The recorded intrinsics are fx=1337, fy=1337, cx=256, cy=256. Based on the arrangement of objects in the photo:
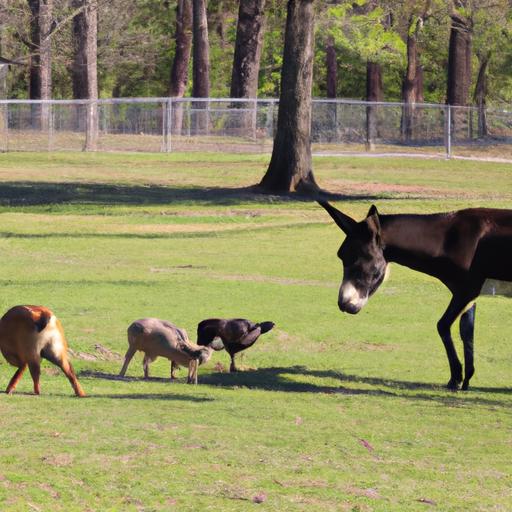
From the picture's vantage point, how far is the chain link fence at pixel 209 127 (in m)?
50.8

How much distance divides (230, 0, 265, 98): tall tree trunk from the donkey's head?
154ft

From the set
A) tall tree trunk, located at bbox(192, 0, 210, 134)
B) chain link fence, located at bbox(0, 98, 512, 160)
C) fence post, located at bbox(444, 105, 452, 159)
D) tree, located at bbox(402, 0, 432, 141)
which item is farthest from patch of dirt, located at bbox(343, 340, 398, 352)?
tall tree trunk, located at bbox(192, 0, 210, 134)

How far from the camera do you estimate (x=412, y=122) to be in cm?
5272

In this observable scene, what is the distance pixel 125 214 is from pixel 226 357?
16.3 meters

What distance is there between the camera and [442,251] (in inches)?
477

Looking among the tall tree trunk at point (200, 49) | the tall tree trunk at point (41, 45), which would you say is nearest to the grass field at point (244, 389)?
the tall tree trunk at point (41, 45)

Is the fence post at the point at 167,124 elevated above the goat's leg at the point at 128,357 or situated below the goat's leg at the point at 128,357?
above

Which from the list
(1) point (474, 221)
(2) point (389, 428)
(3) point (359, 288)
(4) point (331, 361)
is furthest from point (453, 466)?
(4) point (331, 361)

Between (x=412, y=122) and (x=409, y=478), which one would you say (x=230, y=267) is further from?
(x=412, y=122)

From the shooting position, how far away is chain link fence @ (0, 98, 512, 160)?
1998 inches

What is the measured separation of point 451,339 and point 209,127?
40369 mm

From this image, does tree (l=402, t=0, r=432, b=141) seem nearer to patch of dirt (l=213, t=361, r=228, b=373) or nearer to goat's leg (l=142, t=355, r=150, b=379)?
patch of dirt (l=213, t=361, r=228, b=373)

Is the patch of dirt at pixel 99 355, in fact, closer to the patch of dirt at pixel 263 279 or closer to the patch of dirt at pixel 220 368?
the patch of dirt at pixel 220 368

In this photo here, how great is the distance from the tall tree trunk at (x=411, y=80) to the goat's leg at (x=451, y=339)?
2429cm
